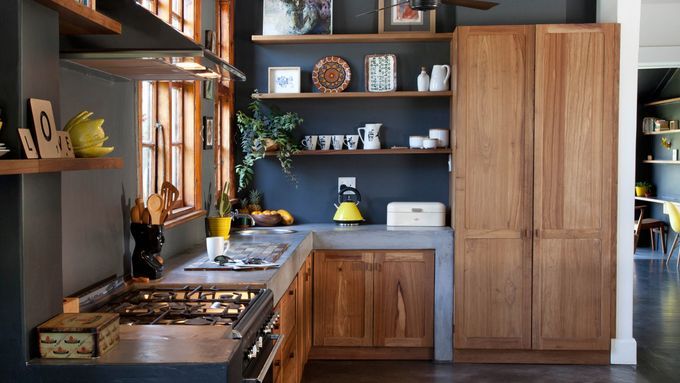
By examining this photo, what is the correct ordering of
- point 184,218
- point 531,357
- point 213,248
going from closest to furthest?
point 213,248
point 184,218
point 531,357

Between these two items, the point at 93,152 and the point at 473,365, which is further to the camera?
the point at 473,365

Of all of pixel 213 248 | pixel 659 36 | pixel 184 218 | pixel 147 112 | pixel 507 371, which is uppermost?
pixel 659 36

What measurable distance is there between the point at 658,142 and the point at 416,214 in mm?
7373

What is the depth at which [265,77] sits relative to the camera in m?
5.66

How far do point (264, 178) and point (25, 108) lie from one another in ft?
12.5

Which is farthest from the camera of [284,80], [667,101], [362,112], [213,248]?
[667,101]

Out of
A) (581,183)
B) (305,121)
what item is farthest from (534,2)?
(305,121)

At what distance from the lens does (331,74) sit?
5586 millimetres

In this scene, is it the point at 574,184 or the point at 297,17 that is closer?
the point at 574,184

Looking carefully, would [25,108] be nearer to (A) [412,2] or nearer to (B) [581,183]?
(A) [412,2]

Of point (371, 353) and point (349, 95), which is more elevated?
point (349, 95)

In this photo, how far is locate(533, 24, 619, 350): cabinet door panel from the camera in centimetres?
498

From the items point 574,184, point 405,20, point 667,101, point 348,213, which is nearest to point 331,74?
point 405,20

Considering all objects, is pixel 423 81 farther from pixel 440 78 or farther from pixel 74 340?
pixel 74 340
